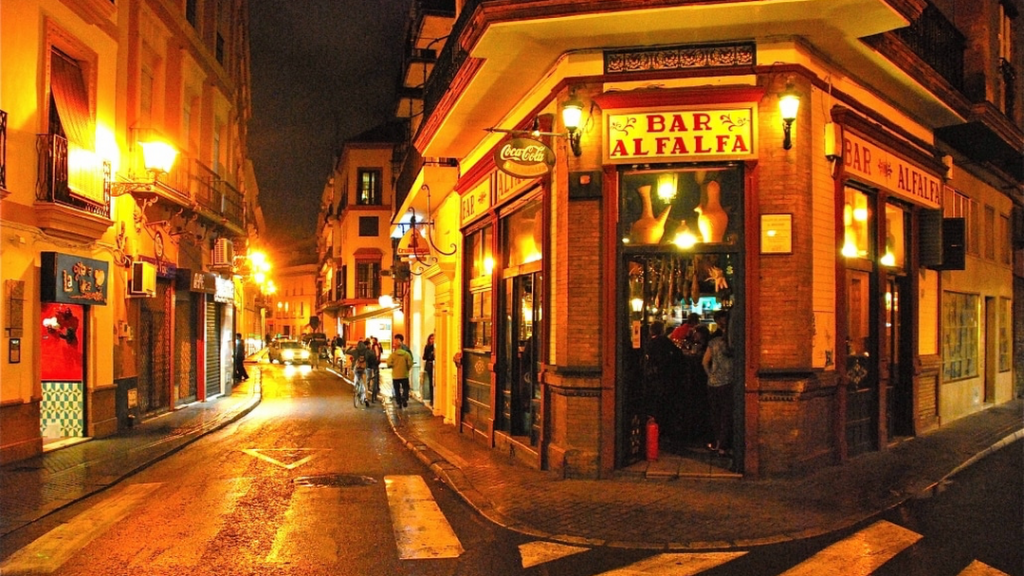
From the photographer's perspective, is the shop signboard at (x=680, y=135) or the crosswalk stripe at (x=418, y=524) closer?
the crosswalk stripe at (x=418, y=524)

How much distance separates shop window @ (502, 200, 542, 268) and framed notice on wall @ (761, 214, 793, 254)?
3.04 metres

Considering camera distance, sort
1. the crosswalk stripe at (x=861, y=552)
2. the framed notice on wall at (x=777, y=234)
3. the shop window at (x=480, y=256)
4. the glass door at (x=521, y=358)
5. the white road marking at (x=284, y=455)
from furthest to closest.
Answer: the shop window at (x=480, y=256) → the white road marking at (x=284, y=455) → the glass door at (x=521, y=358) → the framed notice on wall at (x=777, y=234) → the crosswalk stripe at (x=861, y=552)

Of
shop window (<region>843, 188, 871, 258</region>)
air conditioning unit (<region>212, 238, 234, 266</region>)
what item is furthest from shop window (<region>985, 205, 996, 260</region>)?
air conditioning unit (<region>212, 238, 234, 266</region>)

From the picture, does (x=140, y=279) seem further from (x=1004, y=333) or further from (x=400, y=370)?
(x=1004, y=333)

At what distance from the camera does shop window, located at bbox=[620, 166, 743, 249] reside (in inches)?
356

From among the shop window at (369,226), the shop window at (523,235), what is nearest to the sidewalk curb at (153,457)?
the shop window at (523,235)

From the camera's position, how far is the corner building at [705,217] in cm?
883

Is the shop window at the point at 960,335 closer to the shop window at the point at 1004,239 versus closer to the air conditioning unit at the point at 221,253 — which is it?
the shop window at the point at 1004,239

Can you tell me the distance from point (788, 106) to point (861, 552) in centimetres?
481

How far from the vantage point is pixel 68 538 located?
22.9ft

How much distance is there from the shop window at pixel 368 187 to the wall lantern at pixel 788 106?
42037mm

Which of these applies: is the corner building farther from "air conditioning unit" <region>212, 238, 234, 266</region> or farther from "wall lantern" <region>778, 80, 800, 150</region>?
"air conditioning unit" <region>212, 238, 234, 266</region>

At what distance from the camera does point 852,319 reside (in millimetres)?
10469

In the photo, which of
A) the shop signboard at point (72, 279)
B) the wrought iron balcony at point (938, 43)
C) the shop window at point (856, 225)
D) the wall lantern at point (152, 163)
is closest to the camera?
the shop window at point (856, 225)
